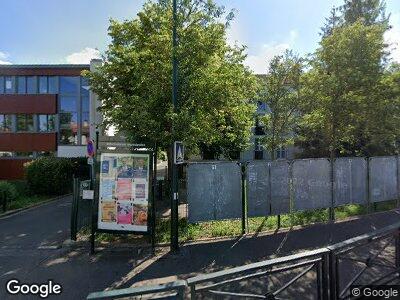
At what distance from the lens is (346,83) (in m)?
11.5

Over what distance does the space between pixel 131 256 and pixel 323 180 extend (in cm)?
625

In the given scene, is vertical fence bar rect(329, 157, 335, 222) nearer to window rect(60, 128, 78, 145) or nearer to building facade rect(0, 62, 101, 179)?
building facade rect(0, 62, 101, 179)

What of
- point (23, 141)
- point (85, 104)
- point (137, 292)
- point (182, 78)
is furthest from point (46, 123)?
point (137, 292)

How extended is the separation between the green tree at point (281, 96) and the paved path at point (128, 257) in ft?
16.9

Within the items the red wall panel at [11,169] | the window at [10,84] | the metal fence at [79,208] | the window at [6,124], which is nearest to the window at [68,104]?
the window at [10,84]

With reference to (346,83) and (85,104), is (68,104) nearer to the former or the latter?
(85,104)

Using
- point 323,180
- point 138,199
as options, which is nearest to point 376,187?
point 323,180

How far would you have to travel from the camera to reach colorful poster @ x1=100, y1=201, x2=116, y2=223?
835cm

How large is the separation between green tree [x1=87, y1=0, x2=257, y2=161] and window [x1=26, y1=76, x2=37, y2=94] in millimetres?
15882

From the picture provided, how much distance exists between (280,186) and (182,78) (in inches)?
157

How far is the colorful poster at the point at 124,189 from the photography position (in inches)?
325

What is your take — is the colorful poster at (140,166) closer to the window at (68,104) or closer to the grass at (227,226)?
the grass at (227,226)

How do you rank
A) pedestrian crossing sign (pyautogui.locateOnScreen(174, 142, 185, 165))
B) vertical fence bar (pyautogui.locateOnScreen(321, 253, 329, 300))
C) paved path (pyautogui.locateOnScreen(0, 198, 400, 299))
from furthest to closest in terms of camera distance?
pedestrian crossing sign (pyautogui.locateOnScreen(174, 142, 185, 165)), paved path (pyautogui.locateOnScreen(0, 198, 400, 299)), vertical fence bar (pyautogui.locateOnScreen(321, 253, 329, 300))

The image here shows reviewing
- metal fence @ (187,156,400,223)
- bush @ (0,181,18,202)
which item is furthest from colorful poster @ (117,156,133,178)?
bush @ (0,181,18,202)
